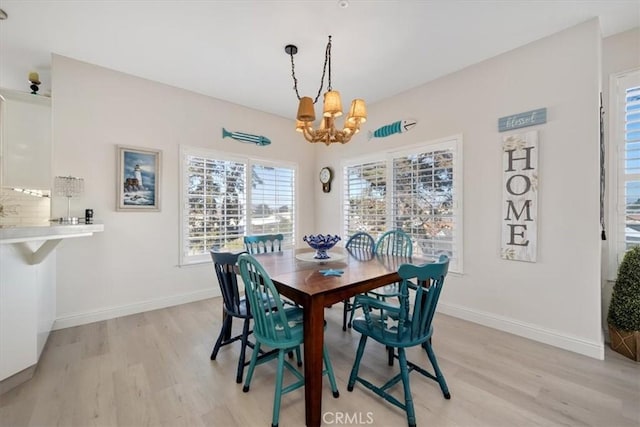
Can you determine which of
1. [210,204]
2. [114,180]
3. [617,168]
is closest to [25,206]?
[114,180]

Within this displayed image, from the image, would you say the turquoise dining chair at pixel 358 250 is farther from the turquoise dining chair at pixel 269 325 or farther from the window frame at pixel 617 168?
the window frame at pixel 617 168

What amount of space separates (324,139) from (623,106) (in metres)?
2.77

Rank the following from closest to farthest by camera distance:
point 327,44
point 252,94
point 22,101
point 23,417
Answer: point 23,417
point 327,44
point 22,101
point 252,94

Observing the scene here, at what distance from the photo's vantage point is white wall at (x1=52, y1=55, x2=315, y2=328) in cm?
297

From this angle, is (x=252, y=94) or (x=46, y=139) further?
(x=252, y=94)

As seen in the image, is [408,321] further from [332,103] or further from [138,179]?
[138,179]

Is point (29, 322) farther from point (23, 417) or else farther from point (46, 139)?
point (46, 139)

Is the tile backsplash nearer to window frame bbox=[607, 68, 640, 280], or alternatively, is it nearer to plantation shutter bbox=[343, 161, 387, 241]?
plantation shutter bbox=[343, 161, 387, 241]

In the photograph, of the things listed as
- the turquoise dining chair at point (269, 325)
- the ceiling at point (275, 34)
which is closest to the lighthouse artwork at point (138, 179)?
the ceiling at point (275, 34)

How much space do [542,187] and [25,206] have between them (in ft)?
17.6

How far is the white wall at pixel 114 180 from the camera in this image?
2.97 meters

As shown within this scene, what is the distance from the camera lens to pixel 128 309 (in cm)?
329

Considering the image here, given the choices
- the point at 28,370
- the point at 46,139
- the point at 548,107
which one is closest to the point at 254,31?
the point at 46,139

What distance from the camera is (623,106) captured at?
251 cm
